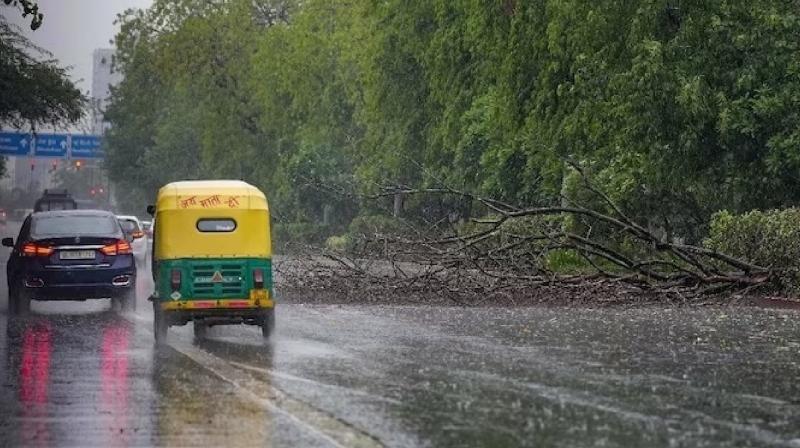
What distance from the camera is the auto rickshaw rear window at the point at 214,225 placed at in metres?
21.2

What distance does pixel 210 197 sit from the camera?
21438mm

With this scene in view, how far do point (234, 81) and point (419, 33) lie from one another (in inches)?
1273

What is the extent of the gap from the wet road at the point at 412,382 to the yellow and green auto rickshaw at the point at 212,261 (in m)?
0.44

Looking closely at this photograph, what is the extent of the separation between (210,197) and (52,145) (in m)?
94.6

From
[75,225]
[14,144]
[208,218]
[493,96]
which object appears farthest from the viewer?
[14,144]

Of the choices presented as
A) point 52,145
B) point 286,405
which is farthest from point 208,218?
point 52,145

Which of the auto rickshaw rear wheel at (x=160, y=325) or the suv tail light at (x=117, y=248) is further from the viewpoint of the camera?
the suv tail light at (x=117, y=248)

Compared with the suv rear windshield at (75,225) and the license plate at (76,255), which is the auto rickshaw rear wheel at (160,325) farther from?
the suv rear windshield at (75,225)

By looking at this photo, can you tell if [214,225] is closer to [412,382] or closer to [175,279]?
[175,279]

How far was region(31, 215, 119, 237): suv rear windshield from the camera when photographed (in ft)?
88.1

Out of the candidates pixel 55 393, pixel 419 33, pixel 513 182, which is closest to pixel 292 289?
pixel 55 393

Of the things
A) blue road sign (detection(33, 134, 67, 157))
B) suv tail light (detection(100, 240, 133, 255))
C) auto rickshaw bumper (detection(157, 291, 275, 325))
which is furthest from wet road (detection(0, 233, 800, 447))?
blue road sign (detection(33, 134, 67, 157))

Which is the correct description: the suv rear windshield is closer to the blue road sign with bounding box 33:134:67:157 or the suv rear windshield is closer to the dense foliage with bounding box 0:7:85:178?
the dense foliage with bounding box 0:7:85:178

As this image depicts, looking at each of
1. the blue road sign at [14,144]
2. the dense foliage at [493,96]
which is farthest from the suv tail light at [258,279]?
the blue road sign at [14,144]
